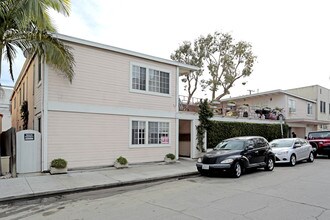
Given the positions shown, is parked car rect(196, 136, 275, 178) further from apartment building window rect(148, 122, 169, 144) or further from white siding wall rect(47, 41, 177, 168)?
white siding wall rect(47, 41, 177, 168)

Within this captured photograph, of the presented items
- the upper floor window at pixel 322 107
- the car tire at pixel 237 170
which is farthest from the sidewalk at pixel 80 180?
the upper floor window at pixel 322 107

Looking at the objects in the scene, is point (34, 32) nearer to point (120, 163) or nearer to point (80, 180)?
point (80, 180)

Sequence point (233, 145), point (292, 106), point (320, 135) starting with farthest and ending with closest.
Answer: point (292, 106) → point (320, 135) → point (233, 145)

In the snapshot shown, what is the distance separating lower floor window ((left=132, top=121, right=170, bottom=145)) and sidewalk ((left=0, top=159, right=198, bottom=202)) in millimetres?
1501

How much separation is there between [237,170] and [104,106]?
668 centimetres

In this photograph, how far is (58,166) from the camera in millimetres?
11281

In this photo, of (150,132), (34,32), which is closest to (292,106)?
(150,132)

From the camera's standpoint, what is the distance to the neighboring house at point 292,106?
2531 centimetres

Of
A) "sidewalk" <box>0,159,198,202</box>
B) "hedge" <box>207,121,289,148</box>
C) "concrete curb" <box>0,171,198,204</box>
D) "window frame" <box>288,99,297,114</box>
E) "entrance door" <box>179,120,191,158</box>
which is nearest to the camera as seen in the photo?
"concrete curb" <box>0,171,198,204</box>

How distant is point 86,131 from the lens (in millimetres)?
12633

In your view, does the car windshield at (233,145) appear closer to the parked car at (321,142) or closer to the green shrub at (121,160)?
the green shrub at (121,160)

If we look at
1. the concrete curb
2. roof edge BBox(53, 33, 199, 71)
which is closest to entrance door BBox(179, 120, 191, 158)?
roof edge BBox(53, 33, 199, 71)

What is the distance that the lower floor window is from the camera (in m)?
14.4

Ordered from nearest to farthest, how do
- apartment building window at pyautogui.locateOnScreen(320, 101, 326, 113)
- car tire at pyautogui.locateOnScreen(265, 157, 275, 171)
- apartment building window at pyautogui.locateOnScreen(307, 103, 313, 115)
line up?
1. car tire at pyautogui.locateOnScreen(265, 157, 275, 171)
2. apartment building window at pyautogui.locateOnScreen(307, 103, 313, 115)
3. apartment building window at pyautogui.locateOnScreen(320, 101, 326, 113)
